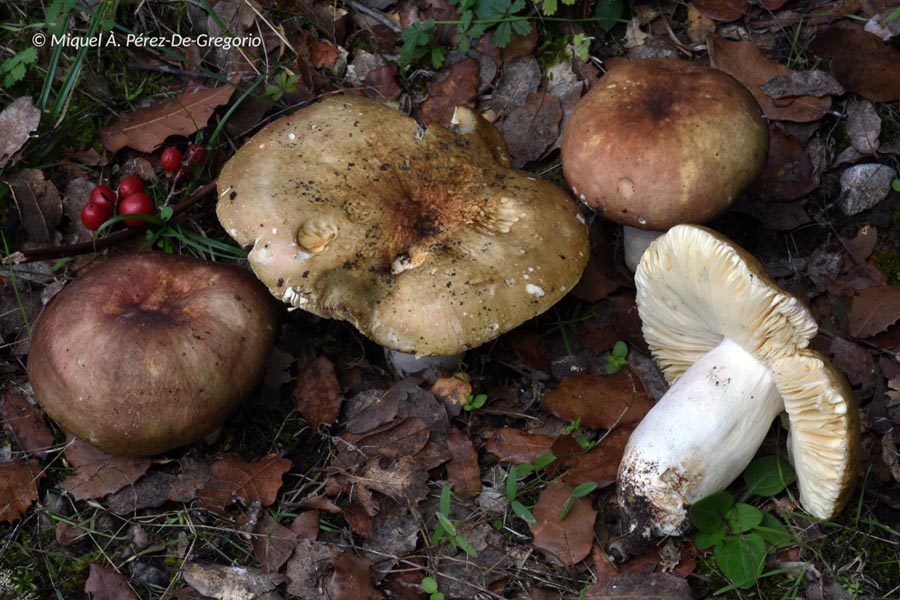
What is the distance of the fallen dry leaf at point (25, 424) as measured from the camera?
3.46m

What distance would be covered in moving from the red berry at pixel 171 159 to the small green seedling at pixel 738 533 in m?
2.85

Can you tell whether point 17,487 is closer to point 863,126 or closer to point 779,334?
point 779,334

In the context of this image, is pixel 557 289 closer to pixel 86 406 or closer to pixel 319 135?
pixel 319 135

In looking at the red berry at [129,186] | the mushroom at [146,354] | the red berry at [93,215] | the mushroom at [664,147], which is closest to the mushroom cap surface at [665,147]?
the mushroom at [664,147]

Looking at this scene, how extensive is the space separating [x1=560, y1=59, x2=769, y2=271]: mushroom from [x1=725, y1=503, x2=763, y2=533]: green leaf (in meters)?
1.13

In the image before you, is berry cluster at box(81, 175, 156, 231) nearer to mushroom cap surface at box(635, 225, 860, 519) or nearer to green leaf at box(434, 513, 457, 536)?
green leaf at box(434, 513, 457, 536)

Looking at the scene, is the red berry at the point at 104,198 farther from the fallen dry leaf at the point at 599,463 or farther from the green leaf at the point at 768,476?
A: the green leaf at the point at 768,476

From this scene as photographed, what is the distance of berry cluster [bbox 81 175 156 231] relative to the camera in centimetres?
383

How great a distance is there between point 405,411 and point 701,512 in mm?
1276

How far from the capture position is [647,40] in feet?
14.1

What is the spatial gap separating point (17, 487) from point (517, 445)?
6.79ft

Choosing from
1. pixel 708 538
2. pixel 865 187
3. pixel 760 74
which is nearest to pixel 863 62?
pixel 760 74

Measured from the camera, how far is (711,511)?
9.77ft

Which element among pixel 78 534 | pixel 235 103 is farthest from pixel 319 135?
pixel 78 534
